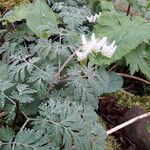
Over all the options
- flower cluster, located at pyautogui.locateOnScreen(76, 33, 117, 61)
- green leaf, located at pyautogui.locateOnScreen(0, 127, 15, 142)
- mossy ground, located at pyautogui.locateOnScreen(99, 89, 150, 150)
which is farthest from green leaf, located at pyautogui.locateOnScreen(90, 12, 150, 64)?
green leaf, located at pyautogui.locateOnScreen(0, 127, 15, 142)

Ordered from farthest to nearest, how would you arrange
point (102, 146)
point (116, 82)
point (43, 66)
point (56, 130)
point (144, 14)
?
point (144, 14) < point (116, 82) < point (43, 66) < point (102, 146) < point (56, 130)

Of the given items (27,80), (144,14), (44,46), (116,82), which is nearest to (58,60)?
(44,46)

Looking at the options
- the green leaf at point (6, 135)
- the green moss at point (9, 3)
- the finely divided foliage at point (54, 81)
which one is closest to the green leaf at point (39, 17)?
the finely divided foliage at point (54, 81)

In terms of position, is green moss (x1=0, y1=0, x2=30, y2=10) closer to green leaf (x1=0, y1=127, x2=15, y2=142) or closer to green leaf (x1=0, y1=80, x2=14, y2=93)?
green leaf (x1=0, y1=80, x2=14, y2=93)

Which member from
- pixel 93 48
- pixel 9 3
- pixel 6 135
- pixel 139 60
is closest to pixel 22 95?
pixel 6 135

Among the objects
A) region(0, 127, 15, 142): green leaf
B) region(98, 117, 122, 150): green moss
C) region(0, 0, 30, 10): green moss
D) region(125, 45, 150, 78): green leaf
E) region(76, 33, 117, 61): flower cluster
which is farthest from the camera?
region(0, 0, 30, 10): green moss

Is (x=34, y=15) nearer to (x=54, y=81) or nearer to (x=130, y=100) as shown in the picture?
(x=54, y=81)

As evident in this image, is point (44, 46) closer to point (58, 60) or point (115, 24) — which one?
point (58, 60)

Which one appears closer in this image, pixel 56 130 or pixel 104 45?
pixel 56 130

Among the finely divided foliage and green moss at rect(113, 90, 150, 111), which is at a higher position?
the finely divided foliage
